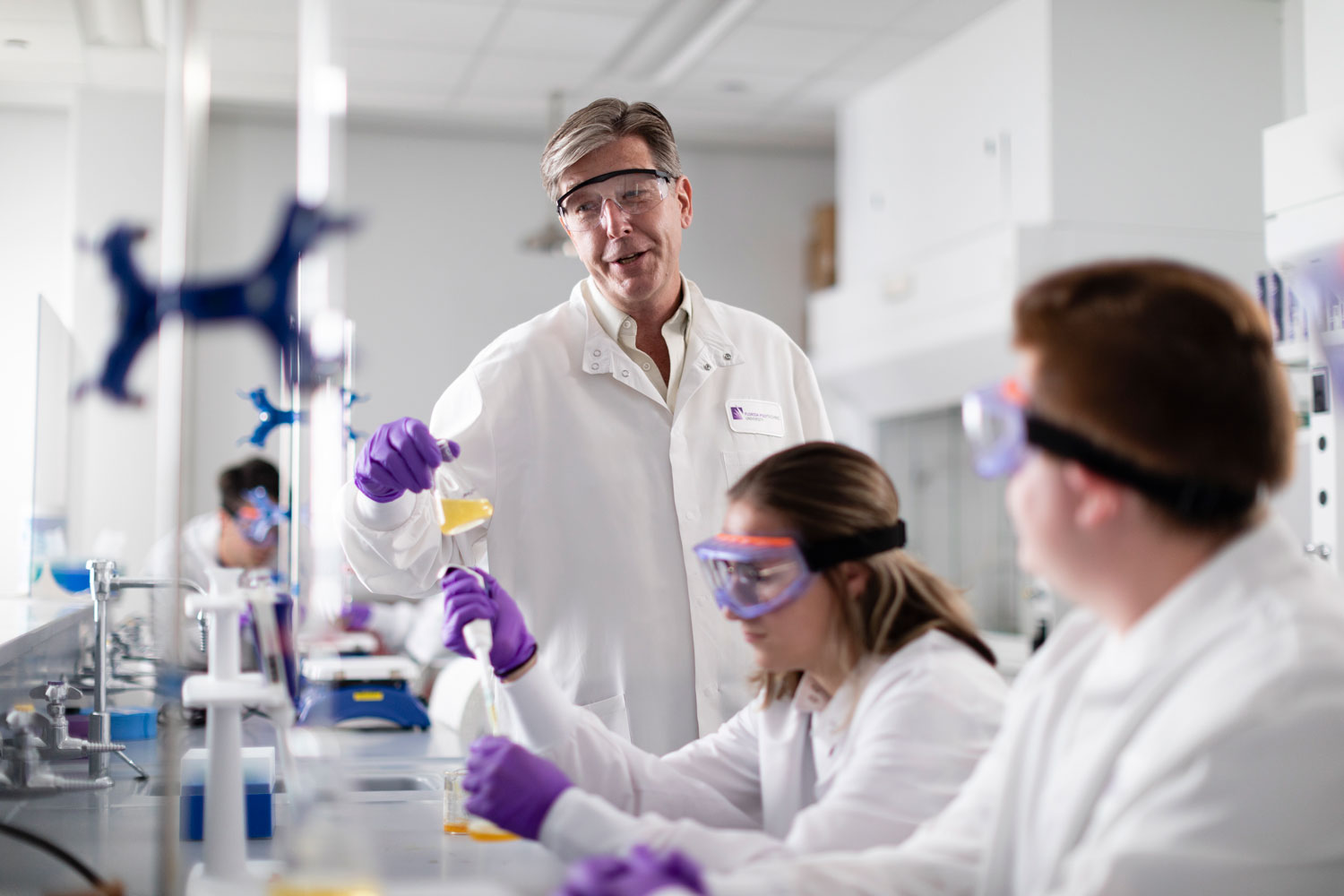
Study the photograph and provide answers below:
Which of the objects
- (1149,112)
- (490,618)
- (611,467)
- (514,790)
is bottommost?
(514,790)

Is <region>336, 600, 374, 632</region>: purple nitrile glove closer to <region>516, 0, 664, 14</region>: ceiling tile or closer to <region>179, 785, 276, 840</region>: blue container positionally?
<region>179, 785, 276, 840</region>: blue container

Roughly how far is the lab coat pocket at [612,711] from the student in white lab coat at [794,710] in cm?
32

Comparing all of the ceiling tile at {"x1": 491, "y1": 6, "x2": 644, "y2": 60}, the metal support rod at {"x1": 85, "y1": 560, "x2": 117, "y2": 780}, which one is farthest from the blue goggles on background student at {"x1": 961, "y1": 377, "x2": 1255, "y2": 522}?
the ceiling tile at {"x1": 491, "y1": 6, "x2": 644, "y2": 60}

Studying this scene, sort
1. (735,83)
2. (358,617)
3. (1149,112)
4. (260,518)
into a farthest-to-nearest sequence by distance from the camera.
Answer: (735,83), (1149,112), (358,617), (260,518)

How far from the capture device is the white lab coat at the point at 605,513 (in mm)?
2025

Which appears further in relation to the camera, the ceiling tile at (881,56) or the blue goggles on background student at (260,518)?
the ceiling tile at (881,56)

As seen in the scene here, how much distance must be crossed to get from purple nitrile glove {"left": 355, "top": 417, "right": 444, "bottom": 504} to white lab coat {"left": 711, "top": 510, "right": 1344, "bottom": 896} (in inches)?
34.9

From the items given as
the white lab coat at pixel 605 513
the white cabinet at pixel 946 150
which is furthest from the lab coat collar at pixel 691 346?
the white cabinet at pixel 946 150

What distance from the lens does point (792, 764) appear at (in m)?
1.52

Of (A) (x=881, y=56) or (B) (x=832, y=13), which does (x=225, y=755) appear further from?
(A) (x=881, y=56)

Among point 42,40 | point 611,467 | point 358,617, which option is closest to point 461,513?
point 611,467

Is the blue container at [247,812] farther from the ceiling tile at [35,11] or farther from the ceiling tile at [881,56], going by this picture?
the ceiling tile at [881,56]

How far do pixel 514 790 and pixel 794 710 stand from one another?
427 millimetres

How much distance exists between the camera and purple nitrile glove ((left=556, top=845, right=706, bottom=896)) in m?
0.94
